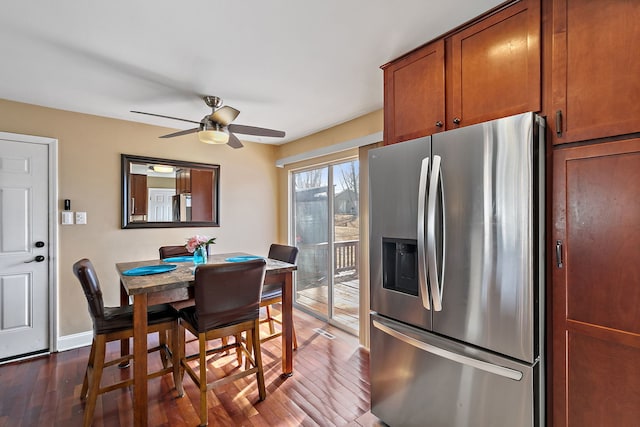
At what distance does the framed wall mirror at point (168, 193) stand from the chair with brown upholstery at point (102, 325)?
4.81 feet

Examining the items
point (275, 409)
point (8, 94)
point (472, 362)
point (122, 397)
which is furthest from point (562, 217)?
point (8, 94)

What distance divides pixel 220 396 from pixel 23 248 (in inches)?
92.9

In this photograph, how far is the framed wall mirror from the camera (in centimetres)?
333

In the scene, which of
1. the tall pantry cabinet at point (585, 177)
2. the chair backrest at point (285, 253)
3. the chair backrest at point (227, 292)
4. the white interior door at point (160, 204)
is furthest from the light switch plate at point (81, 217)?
the tall pantry cabinet at point (585, 177)

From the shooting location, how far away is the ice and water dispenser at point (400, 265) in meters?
1.66

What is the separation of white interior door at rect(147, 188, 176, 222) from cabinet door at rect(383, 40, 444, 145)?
2.75 m

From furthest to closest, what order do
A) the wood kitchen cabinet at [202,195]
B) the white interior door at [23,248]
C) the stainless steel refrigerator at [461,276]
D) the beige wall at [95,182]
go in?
the wood kitchen cabinet at [202,195] → the beige wall at [95,182] → the white interior door at [23,248] → the stainless steel refrigerator at [461,276]

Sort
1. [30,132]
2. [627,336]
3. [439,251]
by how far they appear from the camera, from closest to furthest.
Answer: [627,336] < [439,251] < [30,132]

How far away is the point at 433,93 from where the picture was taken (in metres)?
1.73

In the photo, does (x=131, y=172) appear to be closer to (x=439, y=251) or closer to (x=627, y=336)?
(x=439, y=251)

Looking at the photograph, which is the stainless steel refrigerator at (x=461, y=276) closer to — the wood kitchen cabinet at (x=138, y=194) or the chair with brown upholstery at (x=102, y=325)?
the chair with brown upholstery at (x=102, y=325)

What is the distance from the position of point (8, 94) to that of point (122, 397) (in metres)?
2.72

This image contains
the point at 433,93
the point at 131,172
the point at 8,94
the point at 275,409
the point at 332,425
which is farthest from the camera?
the point at 131,172

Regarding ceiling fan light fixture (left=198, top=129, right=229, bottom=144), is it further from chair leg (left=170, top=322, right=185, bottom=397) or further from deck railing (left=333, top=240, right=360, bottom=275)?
deck railing (left=333, top=240, right=360, bottom=275)
